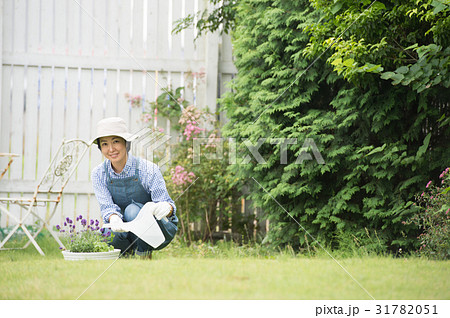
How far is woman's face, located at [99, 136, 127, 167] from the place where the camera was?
8.46 ft

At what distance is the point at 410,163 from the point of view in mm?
3252

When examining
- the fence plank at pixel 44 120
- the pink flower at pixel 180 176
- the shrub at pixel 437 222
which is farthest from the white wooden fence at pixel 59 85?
the shrub at pixel 437 222

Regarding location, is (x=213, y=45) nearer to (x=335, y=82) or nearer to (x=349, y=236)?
(x=335, y=82)

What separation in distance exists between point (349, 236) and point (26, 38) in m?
3.02

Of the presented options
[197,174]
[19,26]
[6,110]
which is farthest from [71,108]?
[197,174]

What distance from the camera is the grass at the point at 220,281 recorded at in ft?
5.40

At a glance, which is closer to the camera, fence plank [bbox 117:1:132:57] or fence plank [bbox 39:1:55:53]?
fence plank [bbox 39:1:55:53]

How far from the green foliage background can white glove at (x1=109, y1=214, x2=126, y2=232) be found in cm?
142

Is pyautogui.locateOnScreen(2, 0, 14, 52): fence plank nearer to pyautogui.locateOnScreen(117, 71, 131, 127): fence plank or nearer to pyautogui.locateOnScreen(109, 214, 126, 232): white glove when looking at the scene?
pyautogui.locateOnScreen(117, 71, 131, 127): fence plank

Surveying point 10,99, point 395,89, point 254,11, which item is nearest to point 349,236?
point 395,89

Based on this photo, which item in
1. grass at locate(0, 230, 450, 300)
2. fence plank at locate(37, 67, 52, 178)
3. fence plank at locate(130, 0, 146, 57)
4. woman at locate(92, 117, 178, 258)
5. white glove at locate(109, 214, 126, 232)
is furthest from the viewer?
fence plank at locate(130, 0, 146, 57)

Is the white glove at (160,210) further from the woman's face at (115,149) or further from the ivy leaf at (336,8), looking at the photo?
the ivy leaf at (336,8)

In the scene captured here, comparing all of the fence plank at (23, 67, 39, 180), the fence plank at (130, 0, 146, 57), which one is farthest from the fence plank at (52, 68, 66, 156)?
the fence plank at (130, 0, 146, 57)

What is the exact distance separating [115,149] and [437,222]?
2.03 m
